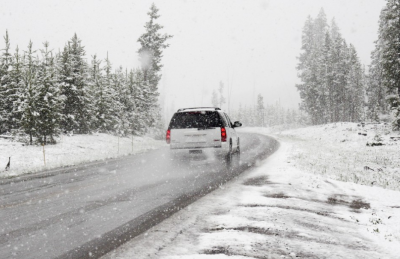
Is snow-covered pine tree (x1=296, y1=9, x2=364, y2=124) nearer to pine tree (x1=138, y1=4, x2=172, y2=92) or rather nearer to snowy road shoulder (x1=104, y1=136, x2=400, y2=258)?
pine tree (x1=138, y1=4, x2=172, y2=92)

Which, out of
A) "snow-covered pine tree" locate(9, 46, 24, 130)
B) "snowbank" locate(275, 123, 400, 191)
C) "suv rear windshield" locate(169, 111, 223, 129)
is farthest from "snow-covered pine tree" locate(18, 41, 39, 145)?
"snowbank" locate(275, 123, 400, 191)

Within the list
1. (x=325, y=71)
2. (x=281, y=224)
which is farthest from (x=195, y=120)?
(x=325, y=71)

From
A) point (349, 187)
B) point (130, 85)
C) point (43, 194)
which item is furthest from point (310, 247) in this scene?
point (130, 85)

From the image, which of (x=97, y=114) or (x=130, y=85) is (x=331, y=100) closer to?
(x=130, y=85)

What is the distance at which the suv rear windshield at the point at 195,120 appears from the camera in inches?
449

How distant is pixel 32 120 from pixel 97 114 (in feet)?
29.6

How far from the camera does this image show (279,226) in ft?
15.4

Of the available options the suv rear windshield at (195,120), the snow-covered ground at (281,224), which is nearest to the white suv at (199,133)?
the suv rear windshield at (195,120)

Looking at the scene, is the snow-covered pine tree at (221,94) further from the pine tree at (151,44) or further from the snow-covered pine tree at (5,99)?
the snow-covered pine tree at (5,99)

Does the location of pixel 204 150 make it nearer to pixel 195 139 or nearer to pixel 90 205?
pixel 195 139

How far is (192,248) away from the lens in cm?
388

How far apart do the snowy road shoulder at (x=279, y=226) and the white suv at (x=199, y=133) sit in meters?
3.55

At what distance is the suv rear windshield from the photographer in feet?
37.4

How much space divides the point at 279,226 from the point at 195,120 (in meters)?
7.18
